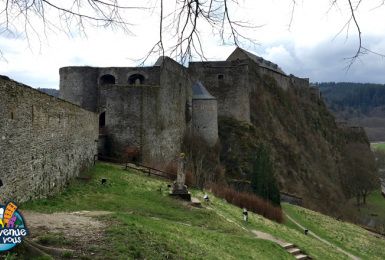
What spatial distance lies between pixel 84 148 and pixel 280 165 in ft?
104

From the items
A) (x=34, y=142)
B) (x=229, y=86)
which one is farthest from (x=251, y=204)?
(x=229, y=86)

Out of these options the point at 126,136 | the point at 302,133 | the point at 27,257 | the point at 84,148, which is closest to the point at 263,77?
the point at 302,133

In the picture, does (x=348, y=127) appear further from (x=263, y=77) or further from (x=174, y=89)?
(x=174, y=89)

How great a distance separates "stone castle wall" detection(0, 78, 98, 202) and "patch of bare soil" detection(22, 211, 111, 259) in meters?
1.59

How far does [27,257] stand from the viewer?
25.9ft

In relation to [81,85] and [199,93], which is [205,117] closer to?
[199,93]

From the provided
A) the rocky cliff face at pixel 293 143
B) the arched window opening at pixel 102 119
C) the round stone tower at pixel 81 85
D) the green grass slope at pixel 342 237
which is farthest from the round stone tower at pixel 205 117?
the arched window opening at pixel 102 119

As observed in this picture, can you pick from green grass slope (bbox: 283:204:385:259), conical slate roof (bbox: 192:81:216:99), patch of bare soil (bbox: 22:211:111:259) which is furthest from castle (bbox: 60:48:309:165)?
patch of bare soil (bbox: 22:211:111:259)

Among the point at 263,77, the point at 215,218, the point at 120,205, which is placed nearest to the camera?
the point at 120,205

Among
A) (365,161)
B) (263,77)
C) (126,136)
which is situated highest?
(263,77)

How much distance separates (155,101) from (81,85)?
25.9 feet

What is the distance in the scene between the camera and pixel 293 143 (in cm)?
5888
